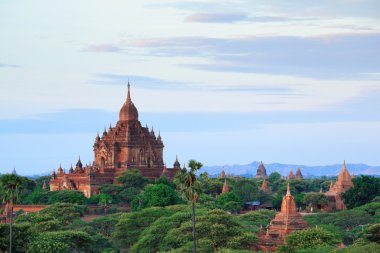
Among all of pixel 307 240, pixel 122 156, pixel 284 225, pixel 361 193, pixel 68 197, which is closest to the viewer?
pixel 307 240

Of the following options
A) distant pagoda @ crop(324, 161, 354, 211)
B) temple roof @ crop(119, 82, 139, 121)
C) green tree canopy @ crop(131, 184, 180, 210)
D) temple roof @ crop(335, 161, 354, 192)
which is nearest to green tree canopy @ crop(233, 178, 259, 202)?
distant pagoda @ crop(324, 161, 354, 211)

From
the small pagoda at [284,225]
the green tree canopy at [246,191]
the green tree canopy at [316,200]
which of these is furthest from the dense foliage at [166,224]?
the green tree canopy at [246,191]

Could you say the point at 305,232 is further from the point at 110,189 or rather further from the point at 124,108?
the point at 124,108

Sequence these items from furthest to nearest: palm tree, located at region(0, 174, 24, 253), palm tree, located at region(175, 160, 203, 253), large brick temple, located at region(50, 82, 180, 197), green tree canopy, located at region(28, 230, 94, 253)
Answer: large brick temple, located at region(50, 82, 180, 197) → green tree canopy, located at region(28, 230, 94, 253) → palm tree, located at region(0, 174, 24, 253) → palm tree, located at region(175, 160, 203, 253)

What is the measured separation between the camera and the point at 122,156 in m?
126

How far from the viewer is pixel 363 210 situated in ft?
322

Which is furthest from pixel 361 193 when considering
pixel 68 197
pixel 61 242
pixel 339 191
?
pixel 61 242

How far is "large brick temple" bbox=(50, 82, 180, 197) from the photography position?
399ft

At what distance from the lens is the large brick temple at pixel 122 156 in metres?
122

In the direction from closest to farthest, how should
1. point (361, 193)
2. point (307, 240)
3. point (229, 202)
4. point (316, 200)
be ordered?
point (307, 240) → point (229, 202) → point (361, 193) → point (316, 200)

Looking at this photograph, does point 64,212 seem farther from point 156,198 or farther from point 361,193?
point 361,193

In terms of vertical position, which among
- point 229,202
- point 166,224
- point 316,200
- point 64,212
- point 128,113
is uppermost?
point 128,113

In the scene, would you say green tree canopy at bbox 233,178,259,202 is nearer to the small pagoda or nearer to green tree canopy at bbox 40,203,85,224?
green tree canopy at bbox 40,203,85,224

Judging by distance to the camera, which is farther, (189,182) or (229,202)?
(229,202)
